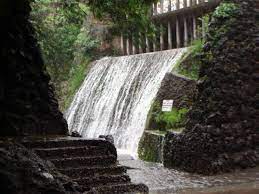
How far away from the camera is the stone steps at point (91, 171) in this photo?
25.7 feet

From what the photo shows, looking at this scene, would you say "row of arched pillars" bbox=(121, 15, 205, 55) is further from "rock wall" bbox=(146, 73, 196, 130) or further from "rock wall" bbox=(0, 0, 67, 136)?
"rock wall" bbox=(0, 0, 67, 136)

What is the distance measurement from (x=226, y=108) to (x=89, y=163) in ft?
12.4

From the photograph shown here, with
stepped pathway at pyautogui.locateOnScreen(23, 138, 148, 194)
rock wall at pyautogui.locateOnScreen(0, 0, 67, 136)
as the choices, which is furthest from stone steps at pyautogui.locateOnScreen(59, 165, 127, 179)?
rock wall at pyautogui.locateOnScreen(0, 0, 67, 136)

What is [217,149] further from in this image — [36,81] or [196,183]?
[36,81]

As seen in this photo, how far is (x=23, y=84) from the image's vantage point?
10391mm

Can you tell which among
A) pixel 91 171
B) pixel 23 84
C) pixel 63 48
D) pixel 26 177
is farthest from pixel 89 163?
pixel 63 48

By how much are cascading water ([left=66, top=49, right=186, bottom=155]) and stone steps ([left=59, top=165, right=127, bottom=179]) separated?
5.96 metres

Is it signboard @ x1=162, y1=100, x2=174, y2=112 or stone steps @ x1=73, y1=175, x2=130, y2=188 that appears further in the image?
signboard @ x1=162, y1=100, x2=174, y2=112

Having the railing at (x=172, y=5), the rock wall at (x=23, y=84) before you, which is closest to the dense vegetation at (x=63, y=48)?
the railing at (x=172, y=5)

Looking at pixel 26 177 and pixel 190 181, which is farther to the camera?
pixel 190 181

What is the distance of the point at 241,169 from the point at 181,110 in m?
3.04

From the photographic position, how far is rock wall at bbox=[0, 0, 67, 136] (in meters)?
10.0

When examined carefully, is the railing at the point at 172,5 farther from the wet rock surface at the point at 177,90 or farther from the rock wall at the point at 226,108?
the rock wall at the point at 226,108

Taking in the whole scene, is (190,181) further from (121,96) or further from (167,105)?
(121,96)
